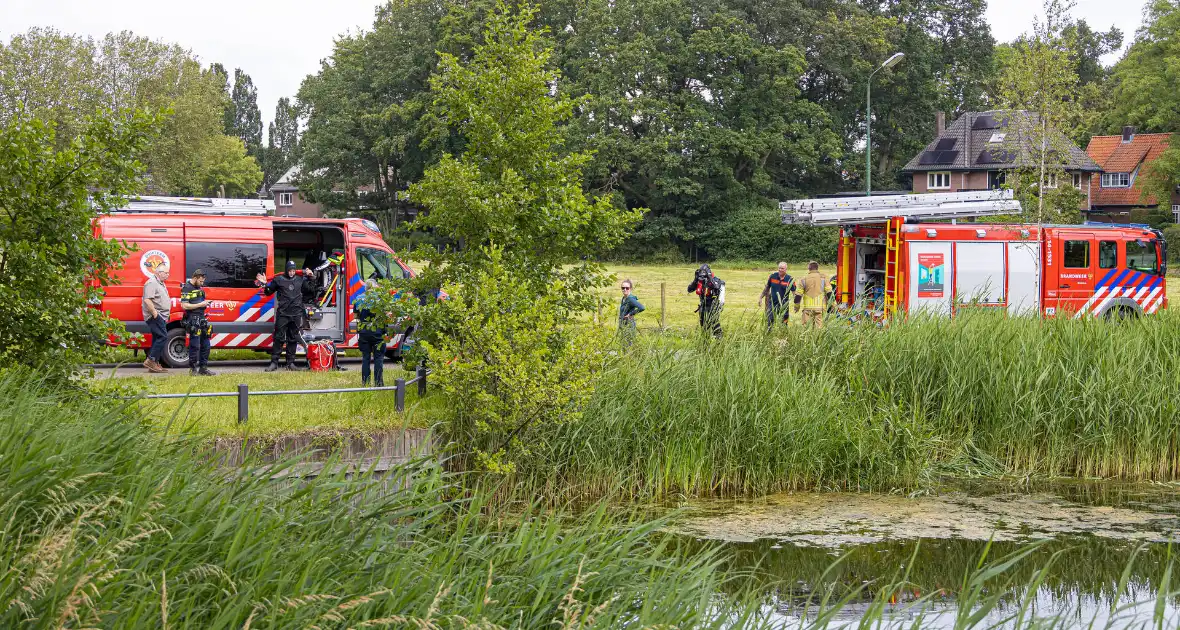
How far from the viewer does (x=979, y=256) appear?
66.1 feet

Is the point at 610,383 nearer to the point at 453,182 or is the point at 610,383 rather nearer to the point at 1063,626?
the point at 453,182

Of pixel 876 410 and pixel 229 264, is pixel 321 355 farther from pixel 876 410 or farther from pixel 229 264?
pixel 876 410

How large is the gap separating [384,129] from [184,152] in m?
8.53

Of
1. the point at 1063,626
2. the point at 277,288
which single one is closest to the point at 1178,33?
the point at 277,288

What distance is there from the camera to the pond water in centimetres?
867

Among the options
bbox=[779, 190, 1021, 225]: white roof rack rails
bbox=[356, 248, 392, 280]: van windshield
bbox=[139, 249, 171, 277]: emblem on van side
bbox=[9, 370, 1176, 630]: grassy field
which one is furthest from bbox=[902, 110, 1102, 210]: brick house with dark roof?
bbox=[9, 370, 1176, 630]: grassy field

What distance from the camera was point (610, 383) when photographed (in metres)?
11.7

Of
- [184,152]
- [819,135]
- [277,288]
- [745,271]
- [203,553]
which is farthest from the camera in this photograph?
[819,135]

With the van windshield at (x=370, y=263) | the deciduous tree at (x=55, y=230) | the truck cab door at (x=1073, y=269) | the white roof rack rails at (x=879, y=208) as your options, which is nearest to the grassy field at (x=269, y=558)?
the deciduous tree at (x=55, y=230)

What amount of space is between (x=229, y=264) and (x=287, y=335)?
164 cm

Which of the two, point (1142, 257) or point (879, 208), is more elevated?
point (879, 208)

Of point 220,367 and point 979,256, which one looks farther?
point 979,256

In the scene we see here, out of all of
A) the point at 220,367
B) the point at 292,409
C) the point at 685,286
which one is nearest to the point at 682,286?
the point at 685,286

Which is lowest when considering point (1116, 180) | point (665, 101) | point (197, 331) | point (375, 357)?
point (375, 357)
